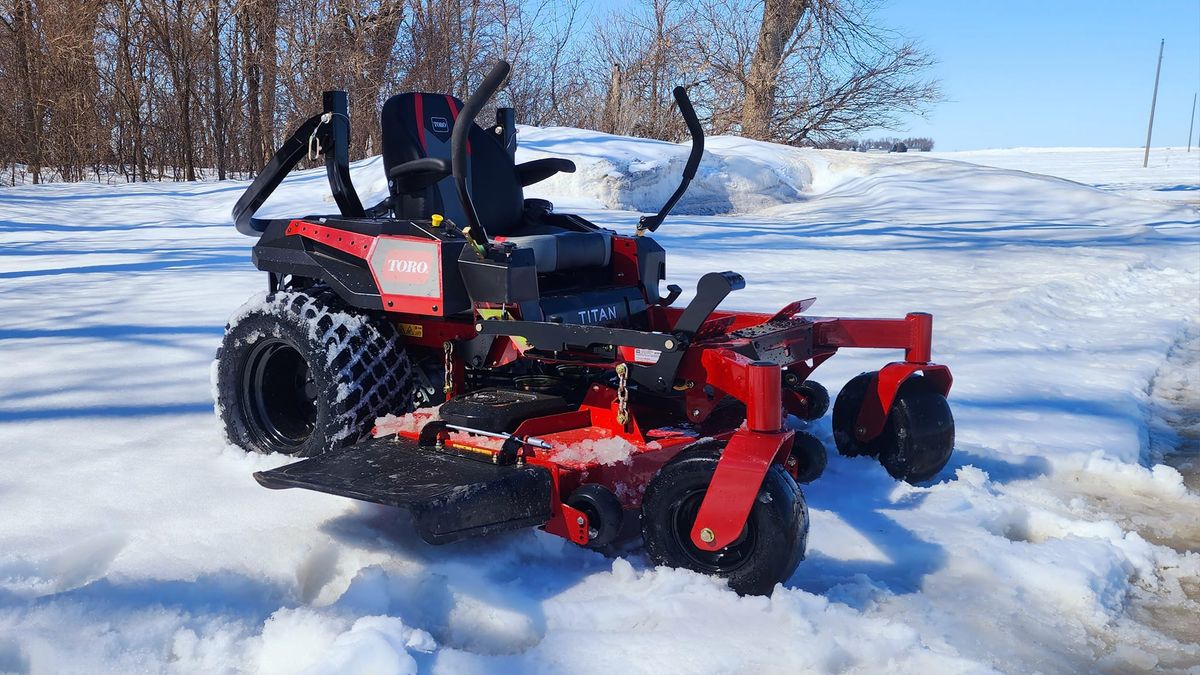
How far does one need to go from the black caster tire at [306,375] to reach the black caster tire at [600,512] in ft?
3.14

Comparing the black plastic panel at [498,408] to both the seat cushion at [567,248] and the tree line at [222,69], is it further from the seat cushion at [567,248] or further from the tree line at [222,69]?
the tree line at [222,69]

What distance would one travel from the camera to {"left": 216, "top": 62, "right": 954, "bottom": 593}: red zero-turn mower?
2.48 m

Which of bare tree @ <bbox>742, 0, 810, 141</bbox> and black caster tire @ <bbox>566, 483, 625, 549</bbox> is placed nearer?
black caster tire @ <bbox>566, 483, 625, 549</bbox>

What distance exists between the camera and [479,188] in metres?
3.98

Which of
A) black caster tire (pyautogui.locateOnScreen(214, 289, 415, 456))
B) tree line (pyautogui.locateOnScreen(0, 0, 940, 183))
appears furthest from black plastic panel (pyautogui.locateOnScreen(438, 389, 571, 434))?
tree line (pyautogui.locateOnScreen(0, 0, 940, 183))

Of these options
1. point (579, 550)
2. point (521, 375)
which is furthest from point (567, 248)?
point (579, 550)

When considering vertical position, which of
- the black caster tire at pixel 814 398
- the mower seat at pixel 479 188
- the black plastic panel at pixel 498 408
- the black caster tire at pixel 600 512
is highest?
the mower seat at pixel 479 188

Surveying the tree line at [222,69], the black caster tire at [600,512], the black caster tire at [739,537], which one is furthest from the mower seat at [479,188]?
the tree line at [222,69]

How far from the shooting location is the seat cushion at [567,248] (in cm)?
339

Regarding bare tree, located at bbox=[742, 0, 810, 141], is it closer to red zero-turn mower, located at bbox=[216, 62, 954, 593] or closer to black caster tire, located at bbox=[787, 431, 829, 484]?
red zero-turn mower, located at bbox=[216, 62, 954, 593]

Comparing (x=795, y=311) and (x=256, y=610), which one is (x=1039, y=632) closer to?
(x=795, y=311)

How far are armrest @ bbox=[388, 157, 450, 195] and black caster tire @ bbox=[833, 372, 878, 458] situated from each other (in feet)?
5.35

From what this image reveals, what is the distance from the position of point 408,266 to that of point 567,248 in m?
0.61

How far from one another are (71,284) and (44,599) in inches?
217
